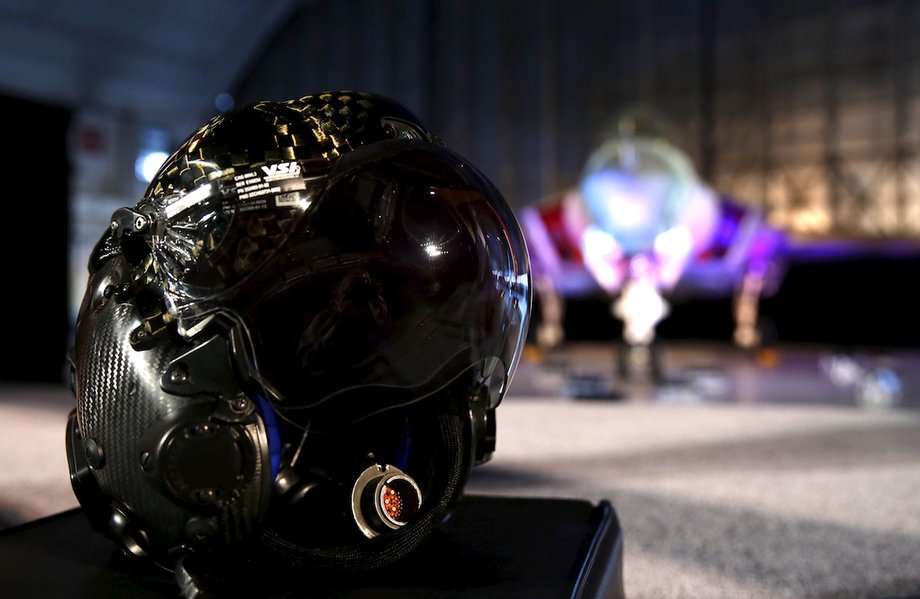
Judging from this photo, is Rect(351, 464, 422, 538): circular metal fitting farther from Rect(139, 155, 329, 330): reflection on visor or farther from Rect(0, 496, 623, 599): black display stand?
Rect(139, 155, 329, 330): reflection on visor

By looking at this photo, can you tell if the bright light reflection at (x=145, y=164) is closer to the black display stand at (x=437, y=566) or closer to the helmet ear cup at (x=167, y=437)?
the black display stand at (x=437, y=566)

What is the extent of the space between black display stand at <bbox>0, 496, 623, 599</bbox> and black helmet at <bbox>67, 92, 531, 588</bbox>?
0.04 metres

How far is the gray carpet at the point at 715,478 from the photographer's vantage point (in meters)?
1.66

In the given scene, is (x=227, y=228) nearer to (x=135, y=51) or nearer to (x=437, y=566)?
(x=437, y=566)

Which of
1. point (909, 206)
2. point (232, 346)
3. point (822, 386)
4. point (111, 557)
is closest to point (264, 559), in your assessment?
point (111, 557)

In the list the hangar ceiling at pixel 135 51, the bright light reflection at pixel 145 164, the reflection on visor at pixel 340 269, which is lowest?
the reflection on visor at pixel 340 269

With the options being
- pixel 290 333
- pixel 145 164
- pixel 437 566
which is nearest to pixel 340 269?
pixel 290 333

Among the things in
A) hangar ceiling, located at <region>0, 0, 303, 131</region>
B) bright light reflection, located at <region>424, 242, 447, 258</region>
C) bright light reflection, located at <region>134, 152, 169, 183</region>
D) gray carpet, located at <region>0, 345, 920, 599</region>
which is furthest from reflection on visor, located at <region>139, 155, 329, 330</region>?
bright light reflection, located at <region>134, 152, 169, 183</region>

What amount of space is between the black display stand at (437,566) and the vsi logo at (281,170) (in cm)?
49

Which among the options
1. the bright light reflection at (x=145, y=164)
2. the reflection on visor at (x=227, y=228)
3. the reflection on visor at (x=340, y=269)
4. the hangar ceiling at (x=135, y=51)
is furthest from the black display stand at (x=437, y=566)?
the bright light reflection at (x=145, y=164)

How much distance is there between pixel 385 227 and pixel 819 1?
10504mm

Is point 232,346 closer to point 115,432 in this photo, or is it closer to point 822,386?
point 115,432

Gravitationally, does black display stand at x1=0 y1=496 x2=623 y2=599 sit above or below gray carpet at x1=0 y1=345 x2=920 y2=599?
above

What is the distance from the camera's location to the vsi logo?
3.04 ft
